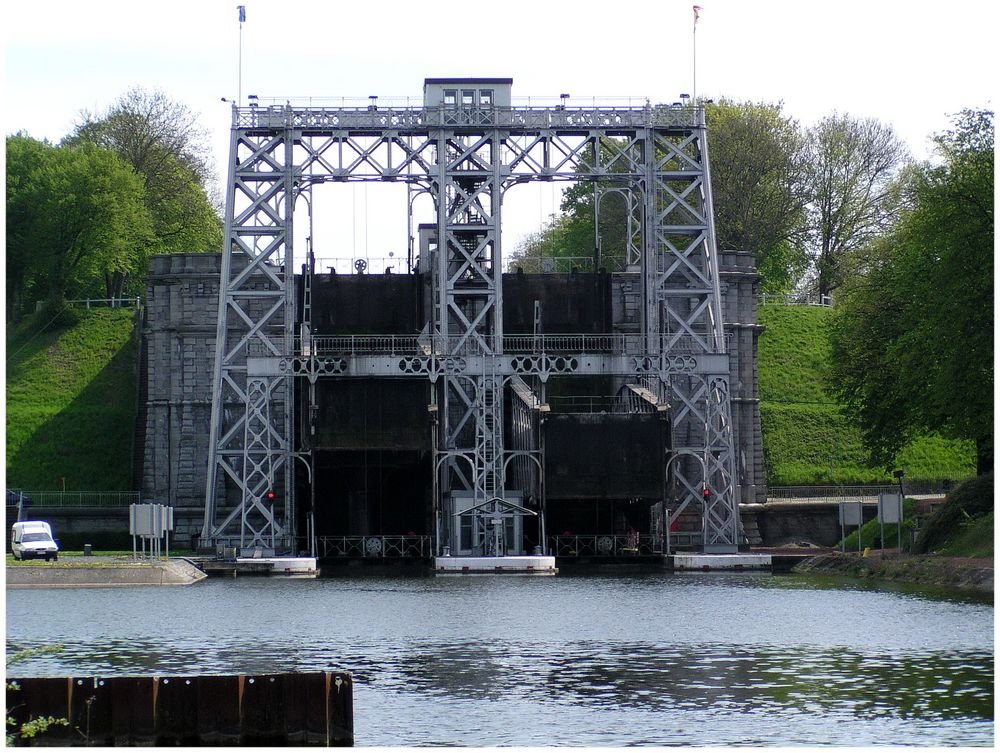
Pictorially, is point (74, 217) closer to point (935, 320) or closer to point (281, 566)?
point (281, 566)

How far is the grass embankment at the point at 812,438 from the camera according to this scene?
93.3m

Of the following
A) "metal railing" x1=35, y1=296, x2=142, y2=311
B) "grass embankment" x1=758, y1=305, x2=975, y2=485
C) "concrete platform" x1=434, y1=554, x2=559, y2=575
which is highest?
"metal railing" x1=35, y1=296, x2=142, y2=311

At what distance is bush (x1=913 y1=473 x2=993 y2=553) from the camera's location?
5926 centimetres

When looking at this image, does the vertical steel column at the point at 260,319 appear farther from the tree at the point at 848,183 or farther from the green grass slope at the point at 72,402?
the tree at the point at 848,183

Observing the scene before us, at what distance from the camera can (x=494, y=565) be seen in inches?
2608

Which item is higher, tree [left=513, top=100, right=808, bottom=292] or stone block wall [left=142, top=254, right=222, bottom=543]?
tree [left=513, top=100, right=808, bottom=292]

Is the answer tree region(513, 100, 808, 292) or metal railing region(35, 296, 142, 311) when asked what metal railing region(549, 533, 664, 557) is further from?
metal railing region(35, 296, 142, 311)

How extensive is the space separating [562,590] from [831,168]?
65475 mm

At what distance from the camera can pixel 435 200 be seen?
75312mm

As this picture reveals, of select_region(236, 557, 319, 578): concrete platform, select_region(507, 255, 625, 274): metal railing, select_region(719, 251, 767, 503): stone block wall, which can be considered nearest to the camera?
select_region(236, 557, 319, 578): concrete platform

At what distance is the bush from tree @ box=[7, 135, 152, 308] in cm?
6148

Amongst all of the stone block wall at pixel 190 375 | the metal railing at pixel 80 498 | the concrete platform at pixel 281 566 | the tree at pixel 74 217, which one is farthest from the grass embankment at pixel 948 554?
the tree at pixel 74 217

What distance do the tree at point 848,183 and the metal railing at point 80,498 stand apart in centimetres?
5118

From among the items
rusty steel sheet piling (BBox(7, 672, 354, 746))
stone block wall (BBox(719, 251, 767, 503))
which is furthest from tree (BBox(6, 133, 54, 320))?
rusty steel sheet piling (BBox(7, 672, 354, 746))
